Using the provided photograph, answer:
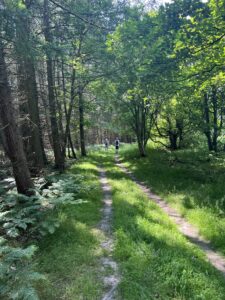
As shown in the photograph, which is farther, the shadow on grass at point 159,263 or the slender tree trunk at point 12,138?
the slender tree trunk at point 12,138

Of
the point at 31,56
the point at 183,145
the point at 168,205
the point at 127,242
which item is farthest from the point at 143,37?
the point at 183,145

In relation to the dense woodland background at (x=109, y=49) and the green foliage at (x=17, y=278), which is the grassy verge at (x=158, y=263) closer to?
the green foliage at (x=17, y=278)

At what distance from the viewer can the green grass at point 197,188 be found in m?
6.80

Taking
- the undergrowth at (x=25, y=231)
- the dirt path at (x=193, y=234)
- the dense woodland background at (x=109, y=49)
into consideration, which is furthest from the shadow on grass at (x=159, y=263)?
the dense woodland background at (x=109, y=49)

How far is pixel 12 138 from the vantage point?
286 inches

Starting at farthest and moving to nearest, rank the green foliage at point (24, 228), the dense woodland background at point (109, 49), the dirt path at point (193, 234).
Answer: the dense woodland background at point (109, 49)
the dirt path at point (193, 234)
the green foliage at point (24, 228)

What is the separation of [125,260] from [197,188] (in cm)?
592

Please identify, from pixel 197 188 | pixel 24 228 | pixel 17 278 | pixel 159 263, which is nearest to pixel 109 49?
pixel 197 188

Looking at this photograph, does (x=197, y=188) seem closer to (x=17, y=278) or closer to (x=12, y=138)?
(x=12, y=138)

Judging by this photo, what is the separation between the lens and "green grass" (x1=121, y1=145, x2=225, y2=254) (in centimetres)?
680

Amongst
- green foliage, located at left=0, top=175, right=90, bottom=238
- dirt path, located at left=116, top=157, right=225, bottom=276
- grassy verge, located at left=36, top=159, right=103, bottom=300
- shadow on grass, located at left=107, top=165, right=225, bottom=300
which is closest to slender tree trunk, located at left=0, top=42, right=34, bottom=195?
green foliage, located at left=0, top=175, right=90, bottom=238

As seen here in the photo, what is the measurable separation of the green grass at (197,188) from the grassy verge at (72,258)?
2.80 metres

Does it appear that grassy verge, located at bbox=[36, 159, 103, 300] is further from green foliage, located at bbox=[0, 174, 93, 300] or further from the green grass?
the green grass

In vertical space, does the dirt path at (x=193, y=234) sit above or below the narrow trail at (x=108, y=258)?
below
